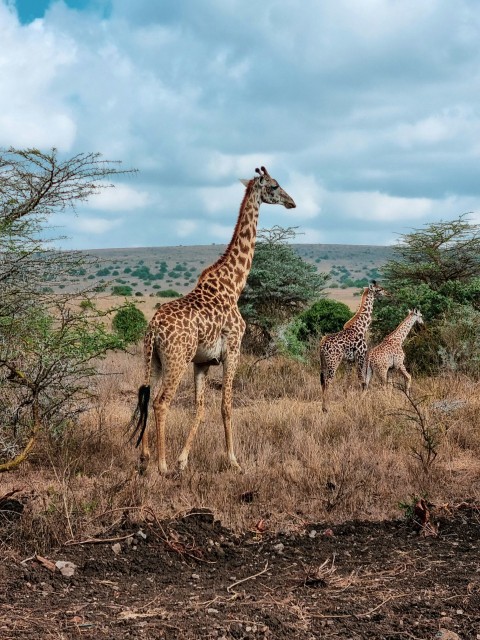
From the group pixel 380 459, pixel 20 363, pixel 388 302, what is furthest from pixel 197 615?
pixel 388 302

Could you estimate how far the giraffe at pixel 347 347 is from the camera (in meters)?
12.2

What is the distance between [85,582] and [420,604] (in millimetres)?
2369

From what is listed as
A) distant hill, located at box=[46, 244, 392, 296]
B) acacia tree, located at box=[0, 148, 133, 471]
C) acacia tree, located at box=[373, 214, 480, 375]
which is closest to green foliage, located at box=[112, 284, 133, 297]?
acacia tree, located at box=[0, 148, 133, 471]

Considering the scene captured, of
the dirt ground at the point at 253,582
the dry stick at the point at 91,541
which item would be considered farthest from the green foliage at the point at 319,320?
the dry stick at the point at 91,541

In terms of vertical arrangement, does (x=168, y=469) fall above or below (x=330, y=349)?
below

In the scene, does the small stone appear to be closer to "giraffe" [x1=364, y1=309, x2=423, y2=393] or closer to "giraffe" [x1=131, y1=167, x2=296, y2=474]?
"giraffe" [x1=131, y1=167, x2=296, y2=474]

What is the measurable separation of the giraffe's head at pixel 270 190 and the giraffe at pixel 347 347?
10.7 feet

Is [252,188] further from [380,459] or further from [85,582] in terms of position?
[85,582]

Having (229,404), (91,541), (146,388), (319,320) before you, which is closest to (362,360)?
(229,404)

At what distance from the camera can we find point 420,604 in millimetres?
5051

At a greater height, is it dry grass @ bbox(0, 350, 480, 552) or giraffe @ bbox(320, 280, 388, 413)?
giraffe @ bbox(320, 280, 388, 413)

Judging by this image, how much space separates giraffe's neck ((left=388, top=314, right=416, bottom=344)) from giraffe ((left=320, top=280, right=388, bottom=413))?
537 mm

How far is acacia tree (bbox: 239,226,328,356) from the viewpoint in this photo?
59.5ft

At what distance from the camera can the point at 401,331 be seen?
45.2 feet
